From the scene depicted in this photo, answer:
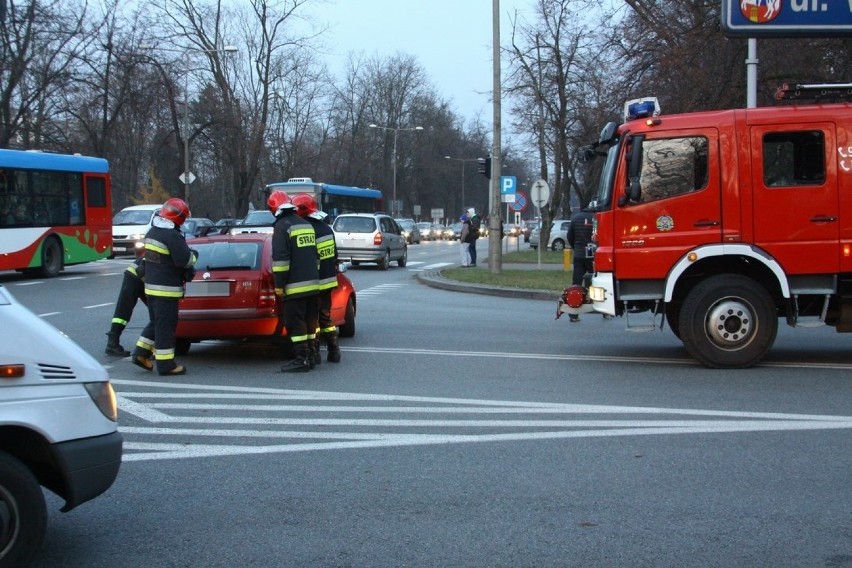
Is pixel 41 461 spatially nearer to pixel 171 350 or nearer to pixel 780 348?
pixel 171 350

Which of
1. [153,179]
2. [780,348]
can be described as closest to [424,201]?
[153,179]

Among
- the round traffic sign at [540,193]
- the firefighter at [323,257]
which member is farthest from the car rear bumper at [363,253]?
the firefighter at [323,257]

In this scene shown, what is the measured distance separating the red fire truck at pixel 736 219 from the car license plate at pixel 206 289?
409cm

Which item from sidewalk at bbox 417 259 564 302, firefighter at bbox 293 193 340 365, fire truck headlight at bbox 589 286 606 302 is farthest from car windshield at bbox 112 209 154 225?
fire truck headlight at bbox 589 286 606 302

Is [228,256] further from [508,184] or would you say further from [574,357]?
[508,184]

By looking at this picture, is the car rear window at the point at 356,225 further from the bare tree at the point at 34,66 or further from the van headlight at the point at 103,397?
the van headlight at the point at 103,397

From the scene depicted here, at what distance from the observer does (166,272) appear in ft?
31.2

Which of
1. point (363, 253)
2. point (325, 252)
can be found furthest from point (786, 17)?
point (363, 253)

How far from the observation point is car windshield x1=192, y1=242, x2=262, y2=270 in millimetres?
10453

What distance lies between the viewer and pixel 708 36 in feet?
68.8

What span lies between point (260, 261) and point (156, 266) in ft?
4.35

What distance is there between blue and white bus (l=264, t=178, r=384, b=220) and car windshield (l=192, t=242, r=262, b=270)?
26.4 metres

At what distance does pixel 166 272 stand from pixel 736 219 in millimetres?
5871

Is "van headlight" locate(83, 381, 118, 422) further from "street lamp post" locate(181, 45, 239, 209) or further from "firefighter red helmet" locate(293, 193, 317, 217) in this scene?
"street lamp post" locate(181, 45, 239, 209)
